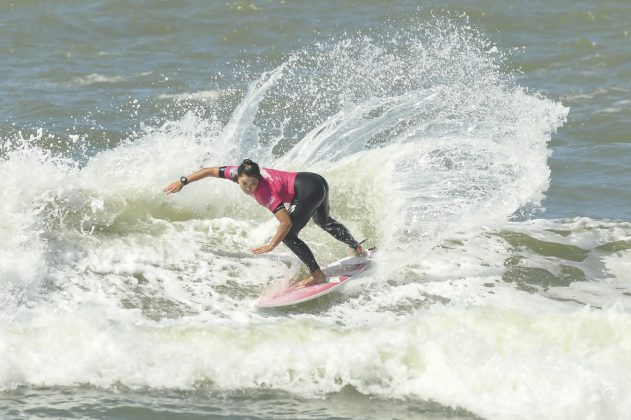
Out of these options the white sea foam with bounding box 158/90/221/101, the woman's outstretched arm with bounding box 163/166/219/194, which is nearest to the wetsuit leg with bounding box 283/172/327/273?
the woman's outstretched arm with bounding box 163/166/219/194

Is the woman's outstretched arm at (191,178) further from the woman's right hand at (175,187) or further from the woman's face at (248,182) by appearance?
the woman's face at (248,182)

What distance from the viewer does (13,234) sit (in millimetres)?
9594

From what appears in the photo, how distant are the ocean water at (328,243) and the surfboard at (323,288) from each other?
4.4 inches

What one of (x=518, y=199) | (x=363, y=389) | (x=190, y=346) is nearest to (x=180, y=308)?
(x=190, y=346)

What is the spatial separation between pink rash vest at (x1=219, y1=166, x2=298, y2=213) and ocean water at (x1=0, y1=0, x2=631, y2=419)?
949 millimetres

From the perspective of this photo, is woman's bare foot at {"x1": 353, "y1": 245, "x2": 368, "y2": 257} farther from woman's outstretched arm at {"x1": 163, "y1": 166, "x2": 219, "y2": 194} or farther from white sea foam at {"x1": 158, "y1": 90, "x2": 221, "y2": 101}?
white sea foam at {"x1": 158, "y1": 90, "x2": 221, "y2": 101}

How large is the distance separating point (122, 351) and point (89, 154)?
6626 millimetres

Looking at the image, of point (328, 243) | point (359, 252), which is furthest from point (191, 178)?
point (328, 243)

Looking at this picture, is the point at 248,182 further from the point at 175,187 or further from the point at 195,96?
the point at 195,96

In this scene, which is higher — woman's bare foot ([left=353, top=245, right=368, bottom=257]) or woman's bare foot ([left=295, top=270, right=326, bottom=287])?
woman's bare foot ([left=353, top=245, right=368, bottom=257])

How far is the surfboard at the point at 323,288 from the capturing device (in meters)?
8.96

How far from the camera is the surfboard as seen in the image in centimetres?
896

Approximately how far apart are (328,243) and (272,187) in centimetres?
183

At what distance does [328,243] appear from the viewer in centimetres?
1058
